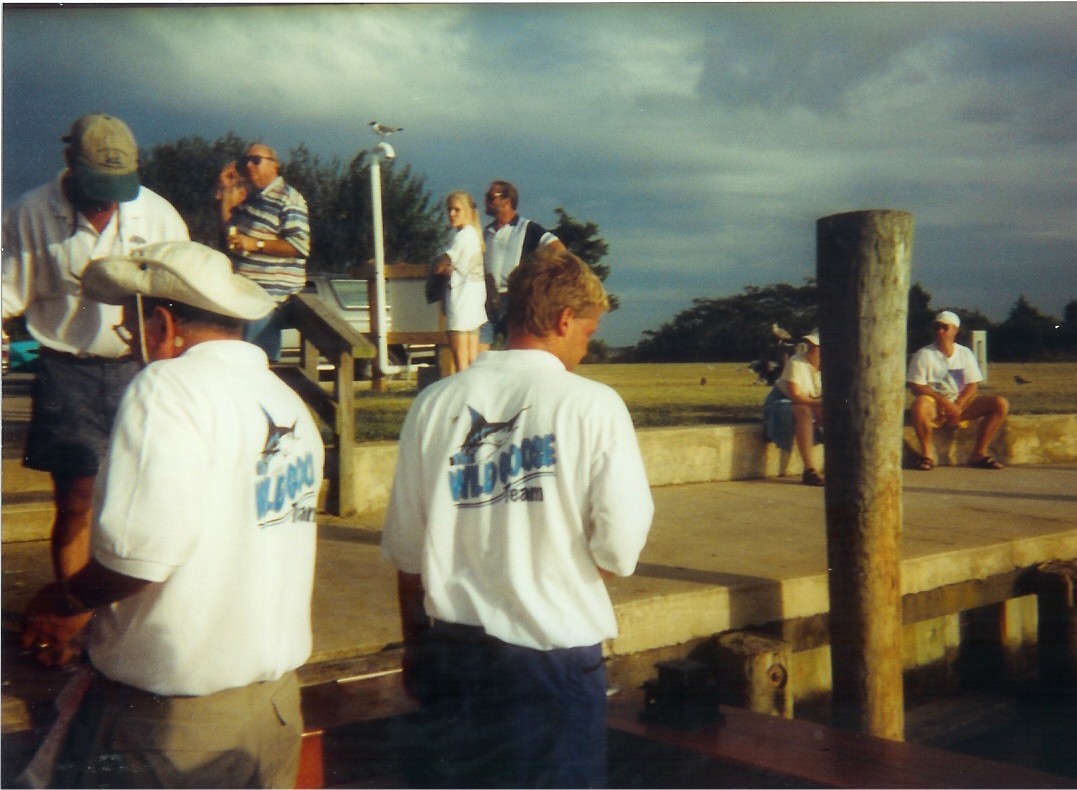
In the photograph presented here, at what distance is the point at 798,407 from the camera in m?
7.36

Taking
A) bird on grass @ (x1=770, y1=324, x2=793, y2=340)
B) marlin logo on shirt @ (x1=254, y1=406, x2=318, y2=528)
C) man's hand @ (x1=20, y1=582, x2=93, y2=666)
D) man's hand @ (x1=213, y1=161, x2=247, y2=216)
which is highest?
man's hand @ (x1=213, y1=161, x2=247, y2=216)

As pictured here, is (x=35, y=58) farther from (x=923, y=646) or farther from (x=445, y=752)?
(x=923, y=646)

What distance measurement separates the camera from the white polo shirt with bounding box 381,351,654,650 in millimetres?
2240

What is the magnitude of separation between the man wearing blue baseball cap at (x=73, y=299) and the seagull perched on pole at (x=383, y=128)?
926 millimetres

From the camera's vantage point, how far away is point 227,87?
12.2ft

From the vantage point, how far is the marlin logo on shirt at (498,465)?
7.36ft

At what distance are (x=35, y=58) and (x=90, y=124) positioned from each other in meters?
0.49

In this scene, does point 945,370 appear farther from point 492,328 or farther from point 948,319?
point 492,328

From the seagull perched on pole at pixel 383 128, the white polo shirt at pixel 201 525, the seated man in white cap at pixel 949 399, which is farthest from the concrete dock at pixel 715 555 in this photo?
the seagull perched on pole at pixel 383 128

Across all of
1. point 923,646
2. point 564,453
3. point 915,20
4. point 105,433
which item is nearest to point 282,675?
point 564,453

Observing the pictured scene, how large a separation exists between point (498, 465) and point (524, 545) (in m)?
0.17

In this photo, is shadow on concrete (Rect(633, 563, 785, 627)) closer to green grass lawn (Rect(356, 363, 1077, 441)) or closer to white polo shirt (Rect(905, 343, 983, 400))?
green grass lawn (Rect(356, 363, 1077, 441))

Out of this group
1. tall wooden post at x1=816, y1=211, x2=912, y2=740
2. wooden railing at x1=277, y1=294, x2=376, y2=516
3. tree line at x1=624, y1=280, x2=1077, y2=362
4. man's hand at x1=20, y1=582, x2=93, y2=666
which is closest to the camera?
man's hand at x1=20, y1=582, x2=93, y2=666

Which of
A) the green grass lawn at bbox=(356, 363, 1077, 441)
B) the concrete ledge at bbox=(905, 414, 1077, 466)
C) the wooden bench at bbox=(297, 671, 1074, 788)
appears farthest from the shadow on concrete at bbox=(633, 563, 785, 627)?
the concrete ledge at bbox=(905, 414, 1077, 466)
